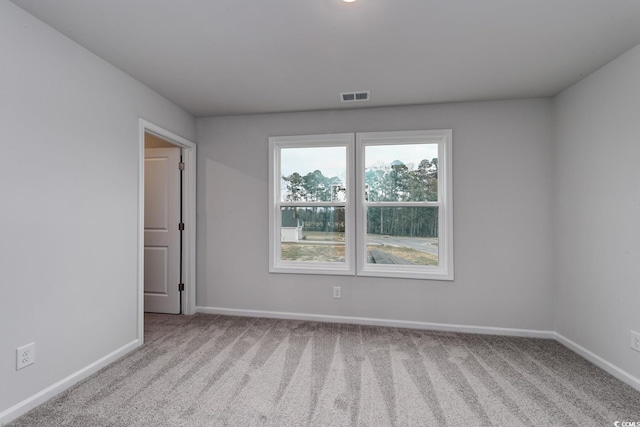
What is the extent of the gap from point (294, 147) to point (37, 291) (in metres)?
2.66

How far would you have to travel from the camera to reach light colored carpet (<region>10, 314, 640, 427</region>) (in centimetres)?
179

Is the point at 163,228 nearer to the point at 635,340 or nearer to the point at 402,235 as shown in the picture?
the point at 402,235

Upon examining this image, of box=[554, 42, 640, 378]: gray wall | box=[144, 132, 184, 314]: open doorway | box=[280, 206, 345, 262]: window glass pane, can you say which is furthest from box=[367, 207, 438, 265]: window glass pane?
box=[144, 132, 184, 314]: open doorway

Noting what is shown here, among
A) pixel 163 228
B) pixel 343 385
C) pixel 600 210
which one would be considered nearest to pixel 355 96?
pixel 600 210

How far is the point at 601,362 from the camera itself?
2.40 metres

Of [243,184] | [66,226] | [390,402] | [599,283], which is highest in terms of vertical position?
[243,184]

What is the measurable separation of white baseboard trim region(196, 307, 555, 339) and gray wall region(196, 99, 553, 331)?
0.18 feet

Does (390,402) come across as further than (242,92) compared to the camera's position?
No

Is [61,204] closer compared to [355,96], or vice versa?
[61,204]

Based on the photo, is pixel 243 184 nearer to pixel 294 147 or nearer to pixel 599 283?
pixel 294 147

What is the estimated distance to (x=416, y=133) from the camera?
326 cm

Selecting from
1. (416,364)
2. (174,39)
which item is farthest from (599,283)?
(174,39)

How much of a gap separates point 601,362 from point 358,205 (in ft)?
8.19

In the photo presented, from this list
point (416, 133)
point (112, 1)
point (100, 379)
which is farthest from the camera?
point (416, 133)
